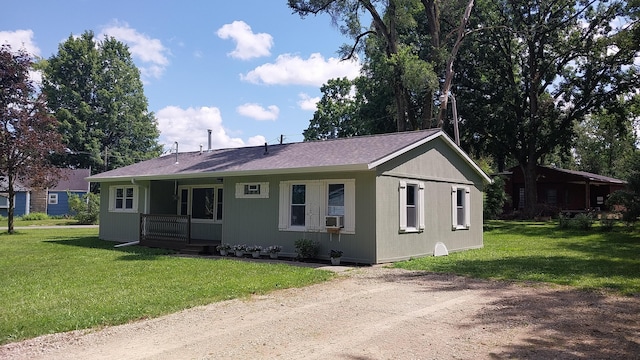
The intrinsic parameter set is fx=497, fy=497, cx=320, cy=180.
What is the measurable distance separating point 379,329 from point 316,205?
696cm

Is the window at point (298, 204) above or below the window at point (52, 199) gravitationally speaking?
below

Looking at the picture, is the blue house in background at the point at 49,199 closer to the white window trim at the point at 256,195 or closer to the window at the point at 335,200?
the white window trim at the point at 256,195

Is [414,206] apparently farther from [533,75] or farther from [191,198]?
[533,75]

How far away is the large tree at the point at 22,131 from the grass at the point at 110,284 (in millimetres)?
9442

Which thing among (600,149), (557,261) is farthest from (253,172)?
(600,149)

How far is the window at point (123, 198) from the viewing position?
18219 mm

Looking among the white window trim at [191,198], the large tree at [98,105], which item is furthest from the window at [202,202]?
A: the large tree at [98,105]

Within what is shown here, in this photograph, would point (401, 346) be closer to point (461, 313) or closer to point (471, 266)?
point (461, 313)

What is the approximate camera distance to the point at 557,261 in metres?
12.9

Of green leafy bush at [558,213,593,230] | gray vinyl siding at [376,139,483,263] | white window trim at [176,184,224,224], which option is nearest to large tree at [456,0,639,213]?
green leafy bush at [558,213,593,230]

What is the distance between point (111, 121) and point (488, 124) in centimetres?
3965

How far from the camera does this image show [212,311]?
726 cm

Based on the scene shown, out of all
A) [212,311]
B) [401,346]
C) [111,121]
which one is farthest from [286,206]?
[111,121]

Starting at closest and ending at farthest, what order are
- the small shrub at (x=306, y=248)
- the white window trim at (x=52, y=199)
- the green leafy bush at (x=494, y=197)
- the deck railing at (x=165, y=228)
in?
1. the small shrub at (x=306, y=248)
2. the deck railing at (x=165, y=228)
3. the green leafy bush at (x=494, y=197)
4. the white window trim at (x=52, y=199)
